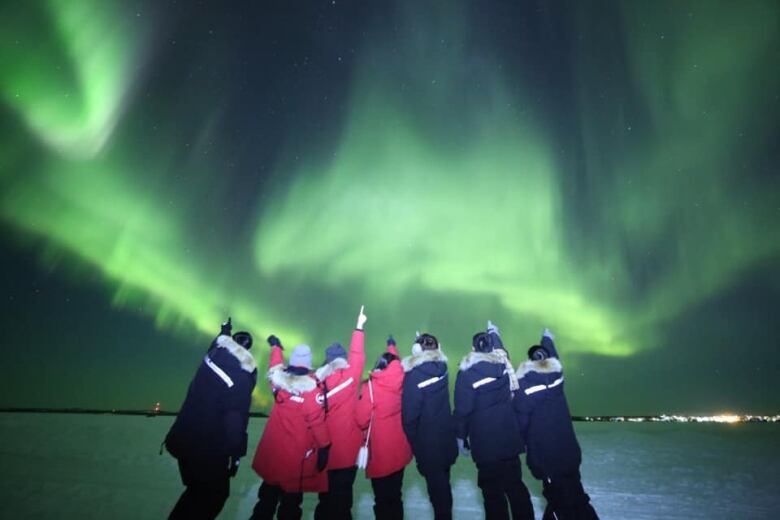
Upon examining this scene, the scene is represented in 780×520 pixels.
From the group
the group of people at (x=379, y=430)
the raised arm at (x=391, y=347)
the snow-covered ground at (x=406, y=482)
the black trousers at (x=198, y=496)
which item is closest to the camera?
the black trousers at (x=198, y=496)

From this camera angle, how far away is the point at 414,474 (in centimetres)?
956

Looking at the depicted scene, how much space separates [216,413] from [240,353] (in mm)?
703

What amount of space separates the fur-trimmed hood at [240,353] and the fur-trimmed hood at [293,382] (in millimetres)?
296

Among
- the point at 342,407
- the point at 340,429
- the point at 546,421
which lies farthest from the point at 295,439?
the point at 546,421

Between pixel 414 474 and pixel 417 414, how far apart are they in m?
5.52

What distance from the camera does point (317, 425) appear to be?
15.5ft

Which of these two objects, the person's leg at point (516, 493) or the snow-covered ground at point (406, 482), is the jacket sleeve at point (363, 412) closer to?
the person's leg at point (516, 493)

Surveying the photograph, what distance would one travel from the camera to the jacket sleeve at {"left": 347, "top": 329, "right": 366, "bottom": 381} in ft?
17.0

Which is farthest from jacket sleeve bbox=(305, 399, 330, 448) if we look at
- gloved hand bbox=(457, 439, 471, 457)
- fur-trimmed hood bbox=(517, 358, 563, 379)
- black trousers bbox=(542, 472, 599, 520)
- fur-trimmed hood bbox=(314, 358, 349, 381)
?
black trousers bbox=(542, 472, 599, 520)

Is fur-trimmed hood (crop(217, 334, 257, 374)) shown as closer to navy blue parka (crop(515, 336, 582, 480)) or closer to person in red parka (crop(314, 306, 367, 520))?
person in red parka (crop(314, 306, 367, 520))

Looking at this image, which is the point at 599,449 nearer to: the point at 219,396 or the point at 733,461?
the point at 733,461

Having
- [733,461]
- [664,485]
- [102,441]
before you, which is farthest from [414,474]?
[102,441]

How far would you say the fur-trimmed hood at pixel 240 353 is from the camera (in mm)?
4652

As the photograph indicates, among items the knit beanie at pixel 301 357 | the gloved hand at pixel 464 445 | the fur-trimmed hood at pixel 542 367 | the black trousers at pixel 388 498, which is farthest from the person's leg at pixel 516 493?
the knit beanie at pixel 301 357
